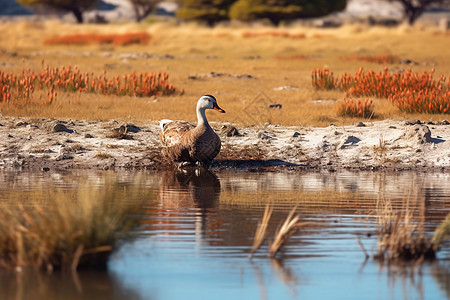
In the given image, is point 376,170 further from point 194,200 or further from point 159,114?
point 159,114

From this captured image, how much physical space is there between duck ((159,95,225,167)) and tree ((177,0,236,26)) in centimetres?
5872

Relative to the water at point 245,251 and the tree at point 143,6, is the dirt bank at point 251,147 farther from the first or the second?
the tree at point 143,6

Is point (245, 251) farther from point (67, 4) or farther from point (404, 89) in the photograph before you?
point (67, 4)

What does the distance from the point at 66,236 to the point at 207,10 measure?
6644 centimetres

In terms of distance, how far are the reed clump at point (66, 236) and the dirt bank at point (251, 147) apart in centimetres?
731

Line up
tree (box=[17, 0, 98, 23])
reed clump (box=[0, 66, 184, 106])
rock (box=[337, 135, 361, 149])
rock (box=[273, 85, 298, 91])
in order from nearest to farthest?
rock (box=[337, 135, 361, 149]) < reed clump (box=[0, 66, 184, 106]) < rock (box=[273, 85, 298, 91]) < tree (box=[17, 0, 98, 23])

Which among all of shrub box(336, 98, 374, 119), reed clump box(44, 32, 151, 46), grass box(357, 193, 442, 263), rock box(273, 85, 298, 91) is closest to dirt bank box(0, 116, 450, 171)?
shrub box(336, 98, 374, 119)

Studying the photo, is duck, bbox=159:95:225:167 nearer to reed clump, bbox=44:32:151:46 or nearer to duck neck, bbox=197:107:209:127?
duck neck, bbox=197:107:209:127

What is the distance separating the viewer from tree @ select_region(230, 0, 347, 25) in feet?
229

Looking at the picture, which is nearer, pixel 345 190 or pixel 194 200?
pixel 194 200

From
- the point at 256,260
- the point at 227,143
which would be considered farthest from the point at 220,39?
the point at 256,260

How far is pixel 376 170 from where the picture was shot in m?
15.1

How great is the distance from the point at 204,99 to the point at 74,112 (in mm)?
5461

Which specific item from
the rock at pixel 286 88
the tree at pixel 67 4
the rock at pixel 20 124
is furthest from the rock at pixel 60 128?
the tree at pixel 67 4
